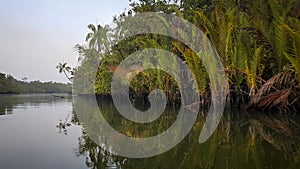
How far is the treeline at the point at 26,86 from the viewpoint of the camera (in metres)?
64.6

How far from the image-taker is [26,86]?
87.6 metres

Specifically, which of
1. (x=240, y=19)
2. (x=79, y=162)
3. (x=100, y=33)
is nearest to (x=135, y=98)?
(x=100, y=33)

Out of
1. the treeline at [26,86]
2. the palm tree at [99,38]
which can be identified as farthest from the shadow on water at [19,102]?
the treeline at [26,86]

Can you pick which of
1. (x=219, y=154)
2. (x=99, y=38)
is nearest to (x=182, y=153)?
(x=219, y=154)

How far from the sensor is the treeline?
64562 mm

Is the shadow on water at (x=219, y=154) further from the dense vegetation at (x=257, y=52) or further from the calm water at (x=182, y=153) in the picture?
the dense vegetation at (x=257, y=52)

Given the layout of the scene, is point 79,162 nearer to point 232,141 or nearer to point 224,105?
point 232,141

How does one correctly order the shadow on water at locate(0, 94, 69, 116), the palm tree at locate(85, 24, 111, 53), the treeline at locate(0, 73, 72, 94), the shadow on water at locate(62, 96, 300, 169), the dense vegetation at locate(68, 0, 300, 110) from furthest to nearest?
the treeline at locate(0, 73, 72, 94) → the palm tree at locate(85, 24, 111, 53) → the shadow on water at locate(0, 94, 69, 116) → the dense vegetation at locate(68, 0, 300, 110) → the shadow on water at locate(62, 96, 300, 169)

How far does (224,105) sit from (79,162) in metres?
7.67

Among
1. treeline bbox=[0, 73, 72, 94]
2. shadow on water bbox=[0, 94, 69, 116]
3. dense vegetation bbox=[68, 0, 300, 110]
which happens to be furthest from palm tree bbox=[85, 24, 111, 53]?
treeline bbox=[0, 73, 72, 94]

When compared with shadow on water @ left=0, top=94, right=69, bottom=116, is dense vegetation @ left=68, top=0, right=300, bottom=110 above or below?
above

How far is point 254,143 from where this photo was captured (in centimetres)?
443

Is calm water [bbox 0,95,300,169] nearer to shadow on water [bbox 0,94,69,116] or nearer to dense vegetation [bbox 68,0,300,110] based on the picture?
dense vegetation [bbox 68,0,300,110]

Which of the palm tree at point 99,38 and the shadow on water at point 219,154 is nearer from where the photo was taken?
the shadow on water at point 219,154
